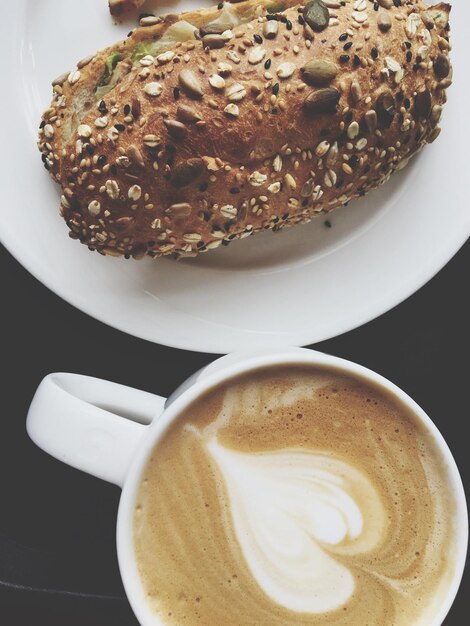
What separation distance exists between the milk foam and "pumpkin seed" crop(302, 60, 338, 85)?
53cm

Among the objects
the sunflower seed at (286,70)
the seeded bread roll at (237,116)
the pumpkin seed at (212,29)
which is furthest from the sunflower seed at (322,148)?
the pumpkin seed at (212,29)

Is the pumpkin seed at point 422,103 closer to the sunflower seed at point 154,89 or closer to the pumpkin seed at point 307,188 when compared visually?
the pumpkin seed at point 307,188

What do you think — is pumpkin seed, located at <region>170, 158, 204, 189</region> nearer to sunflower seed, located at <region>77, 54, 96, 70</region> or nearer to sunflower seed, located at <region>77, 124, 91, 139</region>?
sunflower seed, located at <region>77, 124, 91, 139</region>

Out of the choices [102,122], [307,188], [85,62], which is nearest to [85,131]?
[102,122]

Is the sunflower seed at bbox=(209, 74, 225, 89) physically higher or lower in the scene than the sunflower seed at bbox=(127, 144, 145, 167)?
higher

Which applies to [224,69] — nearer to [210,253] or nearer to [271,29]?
[271,29]

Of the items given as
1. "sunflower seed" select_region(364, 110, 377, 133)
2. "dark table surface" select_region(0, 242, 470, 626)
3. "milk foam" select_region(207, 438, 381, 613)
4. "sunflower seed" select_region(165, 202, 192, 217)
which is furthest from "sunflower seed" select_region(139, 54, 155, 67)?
"milk foam" select_region(207, 438, 381, 613)

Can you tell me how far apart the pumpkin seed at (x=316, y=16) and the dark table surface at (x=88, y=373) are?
0.50 meters

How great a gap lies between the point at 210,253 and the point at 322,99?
35 cm

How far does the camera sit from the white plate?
1.25 meters

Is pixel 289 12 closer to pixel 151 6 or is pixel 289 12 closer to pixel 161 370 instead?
pixel 151 6

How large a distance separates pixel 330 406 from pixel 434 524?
0.71 feet

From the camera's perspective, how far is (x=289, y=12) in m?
1.13

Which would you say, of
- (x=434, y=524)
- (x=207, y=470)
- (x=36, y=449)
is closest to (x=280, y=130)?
(x=207, y=470)
